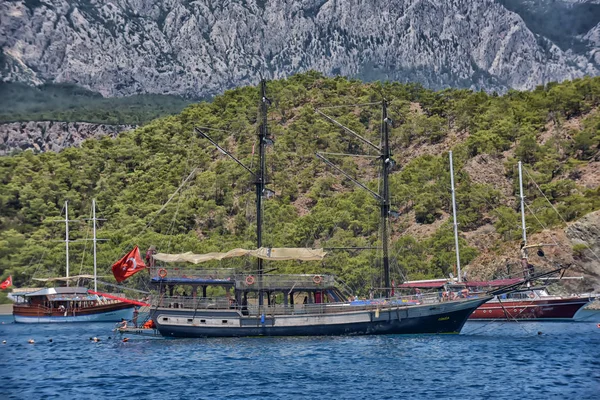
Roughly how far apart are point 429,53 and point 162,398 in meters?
160

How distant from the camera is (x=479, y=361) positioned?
4469 cm

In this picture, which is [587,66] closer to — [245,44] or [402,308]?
[245,44]

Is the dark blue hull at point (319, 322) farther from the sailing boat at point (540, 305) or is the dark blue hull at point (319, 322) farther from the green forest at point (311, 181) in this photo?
the green forest at point (311, 181)

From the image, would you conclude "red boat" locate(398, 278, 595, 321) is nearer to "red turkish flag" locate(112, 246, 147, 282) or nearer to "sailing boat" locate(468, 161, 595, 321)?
"sailing boat" locate(468, 161, 595, 321)

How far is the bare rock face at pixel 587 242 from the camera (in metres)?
84.8

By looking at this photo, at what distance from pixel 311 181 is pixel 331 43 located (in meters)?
66.8

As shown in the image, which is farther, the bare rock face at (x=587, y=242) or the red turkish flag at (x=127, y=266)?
the bare rock face at (x=587, y=242)

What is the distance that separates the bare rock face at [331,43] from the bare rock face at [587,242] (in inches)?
4016

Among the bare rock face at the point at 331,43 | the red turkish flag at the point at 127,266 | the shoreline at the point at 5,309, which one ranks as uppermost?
the bare rock face at the point at 331,43

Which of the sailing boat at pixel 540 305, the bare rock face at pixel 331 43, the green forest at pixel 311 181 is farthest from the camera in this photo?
the bare rock face at pixel 331 43

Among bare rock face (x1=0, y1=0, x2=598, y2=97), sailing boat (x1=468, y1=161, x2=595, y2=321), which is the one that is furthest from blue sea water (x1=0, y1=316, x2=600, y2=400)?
bare rock face (x1=0, y1=0, x2=598, y2=97)

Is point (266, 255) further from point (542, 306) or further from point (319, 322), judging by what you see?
point (542, 306)

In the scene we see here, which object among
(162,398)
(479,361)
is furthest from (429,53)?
(162,398)

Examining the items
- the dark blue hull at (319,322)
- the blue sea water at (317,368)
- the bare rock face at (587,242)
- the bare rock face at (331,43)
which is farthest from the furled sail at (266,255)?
the bare rock face at (331,43)
